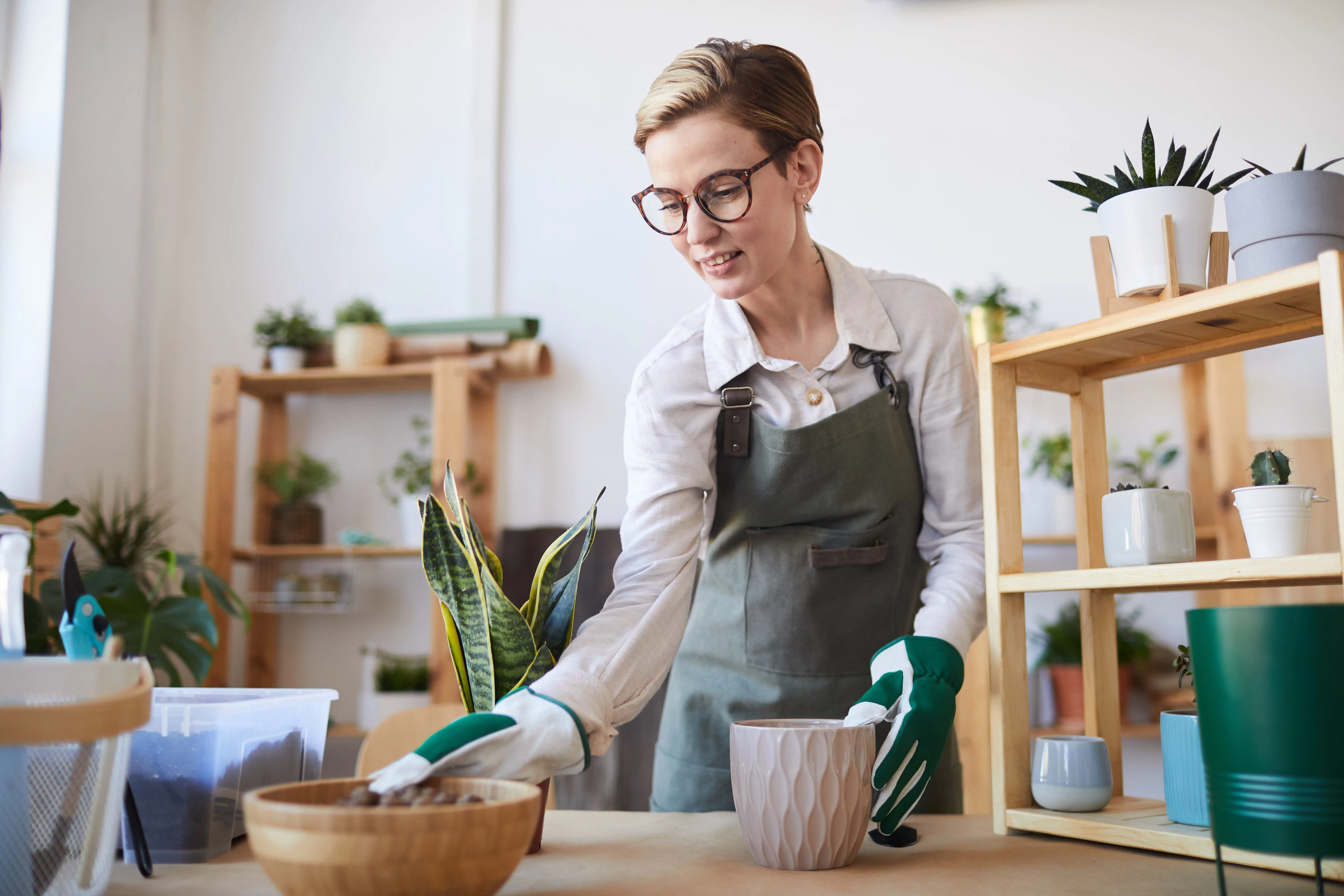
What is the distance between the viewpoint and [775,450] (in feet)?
4.00

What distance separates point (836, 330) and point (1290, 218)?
1.86 feet

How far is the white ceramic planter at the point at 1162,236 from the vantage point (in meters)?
0.86

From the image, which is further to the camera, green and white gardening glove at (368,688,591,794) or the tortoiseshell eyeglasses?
the tortoiseshell eyeglasses

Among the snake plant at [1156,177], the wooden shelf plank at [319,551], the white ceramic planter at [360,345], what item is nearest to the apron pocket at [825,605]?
the snake plant at [1156,177]

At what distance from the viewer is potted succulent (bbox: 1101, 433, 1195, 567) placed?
851 mm

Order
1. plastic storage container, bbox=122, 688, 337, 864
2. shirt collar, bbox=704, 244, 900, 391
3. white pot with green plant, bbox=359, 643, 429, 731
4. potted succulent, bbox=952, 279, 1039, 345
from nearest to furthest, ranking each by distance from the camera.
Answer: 1. plastic storage container, bbox=122, 688, 337, 864
2. shirt collar, bbox=704, 244, 900, 391
3. potted succulent, bbox=952, 279, 1039, 345
4. white pot with green plant, bbox=359, 643, 429, 731

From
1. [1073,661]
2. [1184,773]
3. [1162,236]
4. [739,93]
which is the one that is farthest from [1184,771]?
[1073,661]

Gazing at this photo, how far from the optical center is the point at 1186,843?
80 centimetres

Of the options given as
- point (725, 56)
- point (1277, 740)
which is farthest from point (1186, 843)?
point (725, 56)

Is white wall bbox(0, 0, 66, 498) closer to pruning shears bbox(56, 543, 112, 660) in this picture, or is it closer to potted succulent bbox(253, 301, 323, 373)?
potted succulent bbox(253, 301, 323, 373)

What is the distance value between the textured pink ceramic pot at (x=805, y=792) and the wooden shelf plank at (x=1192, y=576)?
0.23m

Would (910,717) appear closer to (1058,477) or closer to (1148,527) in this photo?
(1148,527)

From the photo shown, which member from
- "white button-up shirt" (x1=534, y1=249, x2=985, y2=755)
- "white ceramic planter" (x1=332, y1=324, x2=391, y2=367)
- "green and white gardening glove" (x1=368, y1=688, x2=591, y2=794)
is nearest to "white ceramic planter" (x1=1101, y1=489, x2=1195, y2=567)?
"white button-up shirt" (x1=534, y1=249, x2=985, y2=755)

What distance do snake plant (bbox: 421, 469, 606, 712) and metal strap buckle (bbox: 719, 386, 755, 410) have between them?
358 millimetres
